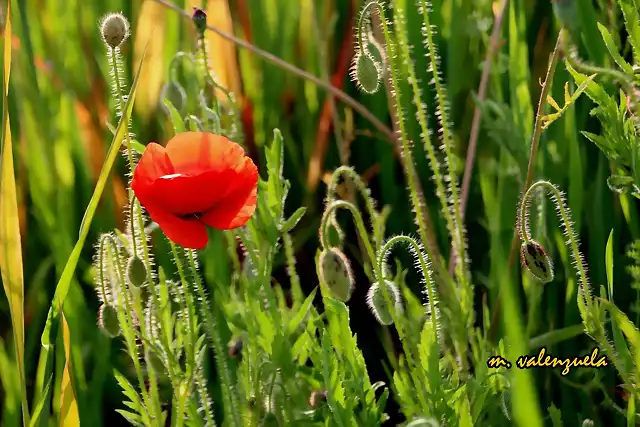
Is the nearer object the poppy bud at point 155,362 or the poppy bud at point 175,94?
the poppy bud at point 155,362

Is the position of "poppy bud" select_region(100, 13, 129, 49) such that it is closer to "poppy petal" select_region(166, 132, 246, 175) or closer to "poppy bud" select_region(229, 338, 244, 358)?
"poppy petal" select_region(166, 132, 246, 175)

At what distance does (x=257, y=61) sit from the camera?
1.63 meters

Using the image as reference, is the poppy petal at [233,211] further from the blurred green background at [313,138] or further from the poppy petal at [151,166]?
the blurred green background at [313,138]

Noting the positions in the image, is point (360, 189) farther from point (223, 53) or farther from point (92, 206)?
point (223, 53)

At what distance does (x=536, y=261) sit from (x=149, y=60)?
89 centimetres

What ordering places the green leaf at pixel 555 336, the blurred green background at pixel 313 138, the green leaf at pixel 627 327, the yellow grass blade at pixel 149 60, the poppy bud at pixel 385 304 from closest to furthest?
1. the green leaf at pixel 627 327
2. the poppy bud at pixel 385 304
3. the green leaf at pixel 555 336
4. the blurred green background at pixel 313 138
5. the yellow grass blade at pixel 149 60

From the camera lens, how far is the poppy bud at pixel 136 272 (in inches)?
38.8

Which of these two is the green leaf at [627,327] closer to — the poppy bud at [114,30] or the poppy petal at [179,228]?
the poppy petal at [179,228]

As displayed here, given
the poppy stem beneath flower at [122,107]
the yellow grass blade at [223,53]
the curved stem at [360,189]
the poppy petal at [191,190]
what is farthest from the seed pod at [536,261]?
the yellow grass blade at [223,53]

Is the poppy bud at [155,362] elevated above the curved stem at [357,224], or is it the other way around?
the curved stem at [357,224]

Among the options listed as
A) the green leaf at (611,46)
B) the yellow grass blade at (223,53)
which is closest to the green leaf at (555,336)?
the green leaf at (611,46)

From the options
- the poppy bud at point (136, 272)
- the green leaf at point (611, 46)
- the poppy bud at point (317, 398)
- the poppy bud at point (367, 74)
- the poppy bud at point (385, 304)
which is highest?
the poppy bud at point (367, 74)

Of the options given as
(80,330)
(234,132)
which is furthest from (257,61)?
(80,330)

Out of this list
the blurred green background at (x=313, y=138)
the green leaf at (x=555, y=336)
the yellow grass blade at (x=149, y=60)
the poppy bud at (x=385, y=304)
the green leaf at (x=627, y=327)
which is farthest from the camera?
the yellow grass blade at (x=149, y=60)
